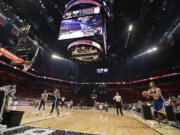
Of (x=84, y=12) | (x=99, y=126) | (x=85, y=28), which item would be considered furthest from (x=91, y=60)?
(x=99, y=126)

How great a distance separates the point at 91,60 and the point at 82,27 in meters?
4.71

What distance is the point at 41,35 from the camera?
1380 centimetres

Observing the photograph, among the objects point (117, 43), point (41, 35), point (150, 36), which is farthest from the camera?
point (117, 43)

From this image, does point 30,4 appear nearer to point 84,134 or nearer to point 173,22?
point 84,134

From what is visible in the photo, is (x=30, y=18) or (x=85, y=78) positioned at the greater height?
(x=30, y=18)

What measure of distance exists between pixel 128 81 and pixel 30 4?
73.0 ft

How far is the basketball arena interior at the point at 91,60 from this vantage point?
3.37m

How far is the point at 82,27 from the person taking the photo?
334 inches

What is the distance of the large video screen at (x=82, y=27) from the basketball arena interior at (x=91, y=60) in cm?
9

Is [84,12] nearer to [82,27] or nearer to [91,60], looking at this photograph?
[82,27]

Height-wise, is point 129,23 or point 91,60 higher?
point 129,23

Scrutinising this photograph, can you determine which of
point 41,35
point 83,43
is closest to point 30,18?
point 41,35

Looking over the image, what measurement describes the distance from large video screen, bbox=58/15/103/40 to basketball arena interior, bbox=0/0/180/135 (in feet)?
0.28

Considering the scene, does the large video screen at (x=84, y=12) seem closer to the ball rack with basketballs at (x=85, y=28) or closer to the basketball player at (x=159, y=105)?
the ball rack with basketballs at (x=85, y=28)
